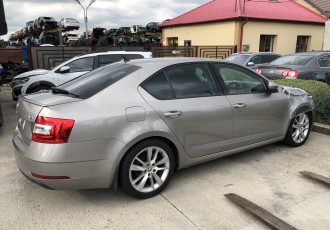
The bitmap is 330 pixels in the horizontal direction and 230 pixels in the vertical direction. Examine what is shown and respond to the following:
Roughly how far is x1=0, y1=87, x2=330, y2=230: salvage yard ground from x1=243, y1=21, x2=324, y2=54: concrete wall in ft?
51.8

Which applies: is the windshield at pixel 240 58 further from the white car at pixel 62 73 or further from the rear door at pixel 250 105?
the rear door at pixel 250 105

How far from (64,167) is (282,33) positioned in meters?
20.3

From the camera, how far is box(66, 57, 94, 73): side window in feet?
29.4

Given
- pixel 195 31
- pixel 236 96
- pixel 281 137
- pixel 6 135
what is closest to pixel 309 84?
pixel 281 137

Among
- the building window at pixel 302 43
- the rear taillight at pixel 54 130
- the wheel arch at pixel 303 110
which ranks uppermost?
the building window at pixel 302 43

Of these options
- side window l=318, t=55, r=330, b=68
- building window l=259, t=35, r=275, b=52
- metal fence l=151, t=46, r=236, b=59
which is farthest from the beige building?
side window l=318, t=55, r=330, b=68

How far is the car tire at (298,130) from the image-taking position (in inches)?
189

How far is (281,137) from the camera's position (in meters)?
4.66

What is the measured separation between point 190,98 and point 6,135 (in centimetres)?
412

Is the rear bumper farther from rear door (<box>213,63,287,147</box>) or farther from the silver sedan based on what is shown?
rear door (<box>213,63,287,147</box>)

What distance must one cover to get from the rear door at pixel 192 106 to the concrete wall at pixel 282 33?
16.0 meters

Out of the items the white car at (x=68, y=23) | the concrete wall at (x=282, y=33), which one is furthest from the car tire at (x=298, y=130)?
the white car at (x=68, y=23)

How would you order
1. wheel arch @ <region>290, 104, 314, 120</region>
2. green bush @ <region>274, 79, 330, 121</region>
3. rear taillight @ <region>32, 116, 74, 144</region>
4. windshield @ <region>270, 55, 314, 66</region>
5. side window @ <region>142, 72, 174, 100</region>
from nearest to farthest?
rear taillight @ <region>32, 116, 74, 144</region>
side window @ <region>142, 72, 174, 100</region>
wheel arch @ <region>290, 104, 314, 120</region>
green bush @ <region>274, 79, 330, 121</region>
windshield @ <region>270, 55, 314, 66</region>

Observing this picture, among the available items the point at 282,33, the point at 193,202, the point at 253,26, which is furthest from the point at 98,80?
the point at 282,33
